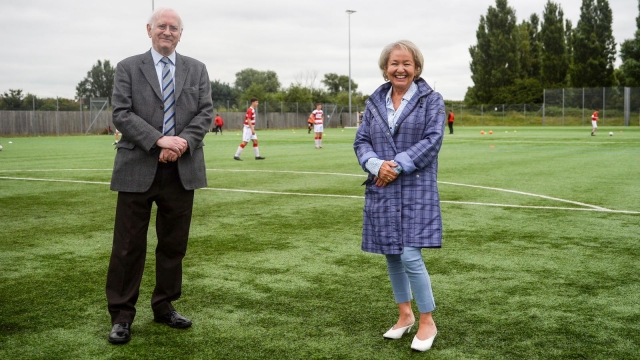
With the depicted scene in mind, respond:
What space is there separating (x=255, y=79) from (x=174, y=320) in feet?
415

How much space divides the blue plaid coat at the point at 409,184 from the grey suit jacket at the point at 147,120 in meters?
1.08

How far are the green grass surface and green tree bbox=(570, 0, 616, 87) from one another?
68419mm

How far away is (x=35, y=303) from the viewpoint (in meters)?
4.71

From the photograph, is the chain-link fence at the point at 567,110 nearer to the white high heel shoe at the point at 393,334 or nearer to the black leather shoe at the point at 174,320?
the white high heel shoe at the point at 393,334

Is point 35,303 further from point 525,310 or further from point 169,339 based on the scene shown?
point 525,310

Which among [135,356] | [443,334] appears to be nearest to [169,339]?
[135,356]

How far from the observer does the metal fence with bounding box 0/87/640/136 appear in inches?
1875

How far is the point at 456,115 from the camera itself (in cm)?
7650

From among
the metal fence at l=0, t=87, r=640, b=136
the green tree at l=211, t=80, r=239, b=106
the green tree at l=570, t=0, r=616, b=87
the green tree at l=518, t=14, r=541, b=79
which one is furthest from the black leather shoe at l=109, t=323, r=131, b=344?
the green tree at l=211, t=80, r=239, b=106

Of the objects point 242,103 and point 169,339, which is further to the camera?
point 242,103

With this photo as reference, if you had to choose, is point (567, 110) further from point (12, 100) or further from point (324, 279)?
point (324, 279)

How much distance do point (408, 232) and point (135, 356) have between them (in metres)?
1.68

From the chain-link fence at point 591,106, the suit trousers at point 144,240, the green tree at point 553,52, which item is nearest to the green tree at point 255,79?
the green tree at point 553,52

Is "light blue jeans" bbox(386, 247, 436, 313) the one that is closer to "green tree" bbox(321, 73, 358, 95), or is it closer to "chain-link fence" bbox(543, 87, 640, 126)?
"chain-link fence" bbox(543, 87, 640, 126)
